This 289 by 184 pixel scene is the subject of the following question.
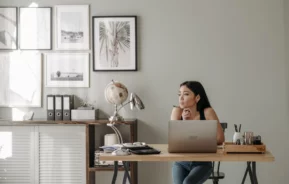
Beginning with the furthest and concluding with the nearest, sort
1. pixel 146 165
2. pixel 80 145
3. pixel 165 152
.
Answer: pixel 146 165 < pixel 80 145 < pixel 165 152

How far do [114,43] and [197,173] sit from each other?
89.6 inches

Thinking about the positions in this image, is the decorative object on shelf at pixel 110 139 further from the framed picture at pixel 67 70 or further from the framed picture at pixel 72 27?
the framed picture at pixel 72 27

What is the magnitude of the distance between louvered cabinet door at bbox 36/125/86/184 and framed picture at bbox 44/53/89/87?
24.0 inches

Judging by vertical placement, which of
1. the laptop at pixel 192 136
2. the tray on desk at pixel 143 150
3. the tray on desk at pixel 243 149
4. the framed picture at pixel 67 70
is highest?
the framed picture at pixel 67 70

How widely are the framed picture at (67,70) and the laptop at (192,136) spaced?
219 cm

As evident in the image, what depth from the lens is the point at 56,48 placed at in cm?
548

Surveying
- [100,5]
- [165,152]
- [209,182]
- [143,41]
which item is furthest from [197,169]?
[100,5]

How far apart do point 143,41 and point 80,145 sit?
4.53 ft

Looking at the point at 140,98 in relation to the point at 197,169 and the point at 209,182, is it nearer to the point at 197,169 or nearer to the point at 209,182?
the point at 209,182

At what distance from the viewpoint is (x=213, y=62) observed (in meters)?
5.37

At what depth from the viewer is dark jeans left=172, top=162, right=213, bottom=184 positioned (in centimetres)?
362

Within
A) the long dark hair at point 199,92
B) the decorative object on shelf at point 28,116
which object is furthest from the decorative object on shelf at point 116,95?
the long dark hair at point 199,92

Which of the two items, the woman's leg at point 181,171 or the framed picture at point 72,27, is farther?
the framed picture at point 72,27

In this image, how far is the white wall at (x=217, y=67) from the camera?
5340mm
